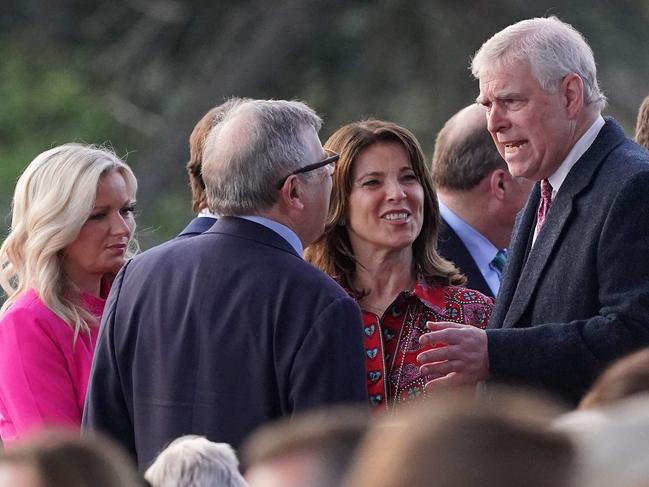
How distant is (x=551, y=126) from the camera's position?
12.6 ft

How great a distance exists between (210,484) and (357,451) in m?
0.54

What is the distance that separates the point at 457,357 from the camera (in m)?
3.57

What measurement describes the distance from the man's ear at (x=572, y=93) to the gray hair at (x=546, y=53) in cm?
1

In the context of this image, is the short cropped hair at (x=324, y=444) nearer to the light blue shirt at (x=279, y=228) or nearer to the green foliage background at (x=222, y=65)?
the light blue shirt at (x=279, y=228)

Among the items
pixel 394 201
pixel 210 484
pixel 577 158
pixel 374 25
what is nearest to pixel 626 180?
pixel 577 158

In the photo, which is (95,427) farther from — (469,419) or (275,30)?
(275,30)

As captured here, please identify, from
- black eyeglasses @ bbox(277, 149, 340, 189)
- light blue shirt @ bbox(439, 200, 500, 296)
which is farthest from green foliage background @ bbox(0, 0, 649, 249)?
black eyeglasses @ bbox(277, 149, 340, 189)

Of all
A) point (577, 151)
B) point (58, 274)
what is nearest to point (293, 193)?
point (577, 151)

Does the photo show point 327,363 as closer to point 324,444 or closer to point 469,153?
point 324,444

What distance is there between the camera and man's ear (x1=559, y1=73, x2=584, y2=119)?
3.84 meters

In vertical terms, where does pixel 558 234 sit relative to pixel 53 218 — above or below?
above

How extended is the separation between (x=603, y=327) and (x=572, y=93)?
66cm

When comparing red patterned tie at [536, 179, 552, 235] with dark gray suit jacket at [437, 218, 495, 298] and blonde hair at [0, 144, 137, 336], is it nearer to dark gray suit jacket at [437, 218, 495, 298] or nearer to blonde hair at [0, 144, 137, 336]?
dark gray suit jacket at [437, 218, 495, 298]

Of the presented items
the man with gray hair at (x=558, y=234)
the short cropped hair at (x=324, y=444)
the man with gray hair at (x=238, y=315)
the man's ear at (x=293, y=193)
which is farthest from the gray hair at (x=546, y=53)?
the short cropped hair at (x=324, y=444)
